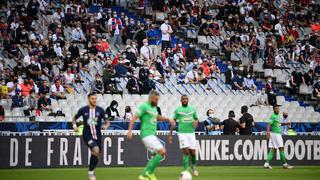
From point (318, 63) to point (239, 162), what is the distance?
1222cm

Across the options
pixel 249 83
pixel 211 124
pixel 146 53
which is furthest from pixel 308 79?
pixel 211 124

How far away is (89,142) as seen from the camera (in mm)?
20484

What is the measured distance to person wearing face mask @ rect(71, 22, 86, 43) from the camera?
3675 centimetres

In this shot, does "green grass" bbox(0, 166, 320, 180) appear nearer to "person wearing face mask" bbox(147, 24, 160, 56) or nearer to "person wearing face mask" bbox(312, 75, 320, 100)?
"person wearing face mask" bbox(312, 75, 320, 100)

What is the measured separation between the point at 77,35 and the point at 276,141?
12179 mm

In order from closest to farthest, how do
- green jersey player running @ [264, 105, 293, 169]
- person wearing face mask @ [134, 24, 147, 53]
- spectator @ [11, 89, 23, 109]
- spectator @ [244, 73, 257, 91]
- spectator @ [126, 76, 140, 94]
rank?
green jersey player running @ [264, 105, 293, 169] < spectator @ [11, 89, 23, 109] < spectator @ [126, 76, 140, 94] < person wearing face mask @ [134, 24, 147, 53] < spectator @ [244, 73, 257, 91]

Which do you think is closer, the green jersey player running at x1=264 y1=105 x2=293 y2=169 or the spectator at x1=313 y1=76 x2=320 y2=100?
the green jersey player running at x1=264 y1=105 x2=293 y2=169

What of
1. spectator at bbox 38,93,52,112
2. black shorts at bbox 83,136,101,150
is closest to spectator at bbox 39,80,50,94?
spectator at bbox 38,93,52,112

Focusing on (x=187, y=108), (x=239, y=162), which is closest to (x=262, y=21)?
(x=239, y=162)

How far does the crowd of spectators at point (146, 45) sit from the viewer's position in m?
34.1

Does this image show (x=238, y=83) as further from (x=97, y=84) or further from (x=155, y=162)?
(x=155, y=162)

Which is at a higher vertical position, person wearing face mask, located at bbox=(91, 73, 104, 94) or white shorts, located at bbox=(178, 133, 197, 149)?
person wearing face mask, located at bbox=(91, 73, 104, 94)

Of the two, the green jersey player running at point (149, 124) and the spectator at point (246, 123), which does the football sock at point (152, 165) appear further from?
the spectator at point (246, 123)

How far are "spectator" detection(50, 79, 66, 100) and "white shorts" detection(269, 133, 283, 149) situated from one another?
9.11 meters
